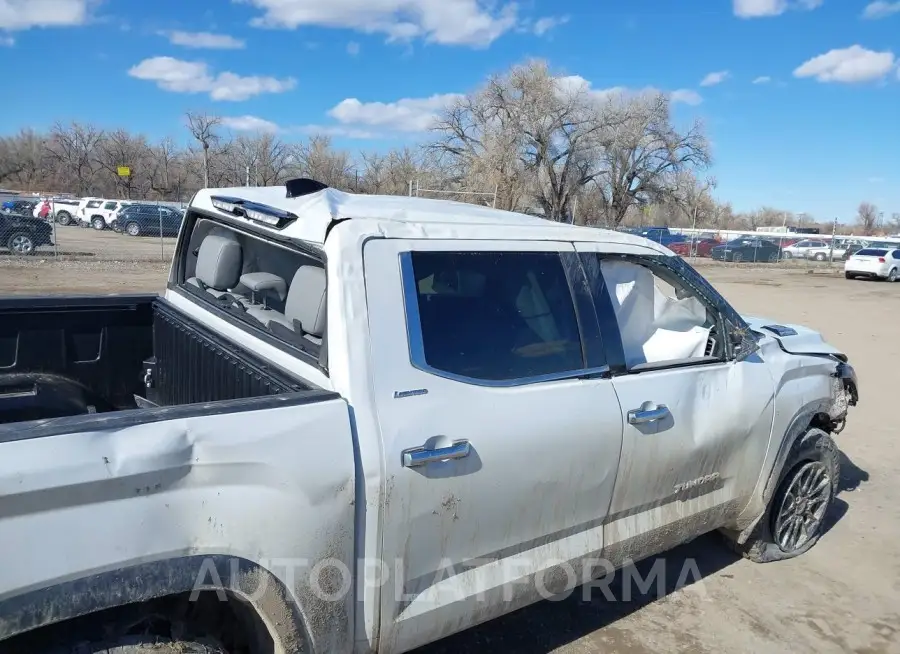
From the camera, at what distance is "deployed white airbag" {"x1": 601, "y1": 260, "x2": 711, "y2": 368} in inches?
141

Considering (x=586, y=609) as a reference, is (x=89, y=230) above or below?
above

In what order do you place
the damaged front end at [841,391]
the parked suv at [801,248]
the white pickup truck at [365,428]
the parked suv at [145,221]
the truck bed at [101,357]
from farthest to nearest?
the parked suv at [801,248] → the parked suv at [145,221] → the damaged front end at [841,391] → the truck bed at [101,357] → the white pickup truck at [365,428]

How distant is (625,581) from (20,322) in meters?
3.35

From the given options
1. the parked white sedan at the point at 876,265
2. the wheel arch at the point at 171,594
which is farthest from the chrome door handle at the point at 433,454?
the parked white sedan at the point at 876,265

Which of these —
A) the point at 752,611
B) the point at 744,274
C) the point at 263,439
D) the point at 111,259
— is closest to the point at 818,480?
the point at 752,611

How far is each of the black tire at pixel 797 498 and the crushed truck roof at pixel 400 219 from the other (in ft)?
5.21

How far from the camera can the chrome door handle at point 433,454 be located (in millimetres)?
2168

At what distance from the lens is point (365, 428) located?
2.13m

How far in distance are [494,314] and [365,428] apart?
31.3 inches

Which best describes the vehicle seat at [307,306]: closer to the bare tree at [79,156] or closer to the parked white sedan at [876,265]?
the parked white sedan at [876,265]

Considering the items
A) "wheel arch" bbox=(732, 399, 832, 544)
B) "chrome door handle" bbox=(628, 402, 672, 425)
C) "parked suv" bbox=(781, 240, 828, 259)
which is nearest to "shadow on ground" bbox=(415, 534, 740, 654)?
"wheel arch" bbox=(732, 399, 832, 544)

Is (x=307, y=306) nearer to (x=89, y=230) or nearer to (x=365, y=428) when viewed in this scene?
(x=365, y=428)

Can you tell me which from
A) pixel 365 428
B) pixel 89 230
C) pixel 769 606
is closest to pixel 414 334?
pixel 365 428

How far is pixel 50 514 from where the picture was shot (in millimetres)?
1613
